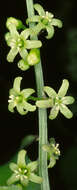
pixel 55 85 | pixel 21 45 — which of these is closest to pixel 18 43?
pixel 21 45

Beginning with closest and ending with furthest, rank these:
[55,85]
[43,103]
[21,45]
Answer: [43,103] → [21,45] → [55,85]

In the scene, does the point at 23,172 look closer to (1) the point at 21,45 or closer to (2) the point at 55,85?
(1) the point at 21,45

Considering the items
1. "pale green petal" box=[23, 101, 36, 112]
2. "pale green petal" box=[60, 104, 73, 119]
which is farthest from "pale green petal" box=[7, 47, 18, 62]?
"pale green petal" box=[60, 104, 73, 119]

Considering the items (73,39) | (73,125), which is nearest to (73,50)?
(73,39)

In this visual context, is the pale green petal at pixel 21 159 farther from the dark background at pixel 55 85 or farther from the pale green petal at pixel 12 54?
the dark background at pixel 55 85

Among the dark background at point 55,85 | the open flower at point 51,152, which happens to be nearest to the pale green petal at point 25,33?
the open flower at point 51,152

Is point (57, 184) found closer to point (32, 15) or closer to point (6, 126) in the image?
point (6, 126)

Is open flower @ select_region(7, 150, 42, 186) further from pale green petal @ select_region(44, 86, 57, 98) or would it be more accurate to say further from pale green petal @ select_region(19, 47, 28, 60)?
pale green petal @ select_region(19, 47, 28, 60)

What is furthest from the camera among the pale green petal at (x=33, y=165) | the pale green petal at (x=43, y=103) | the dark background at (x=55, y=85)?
the dark background at (x=55, y=85)
